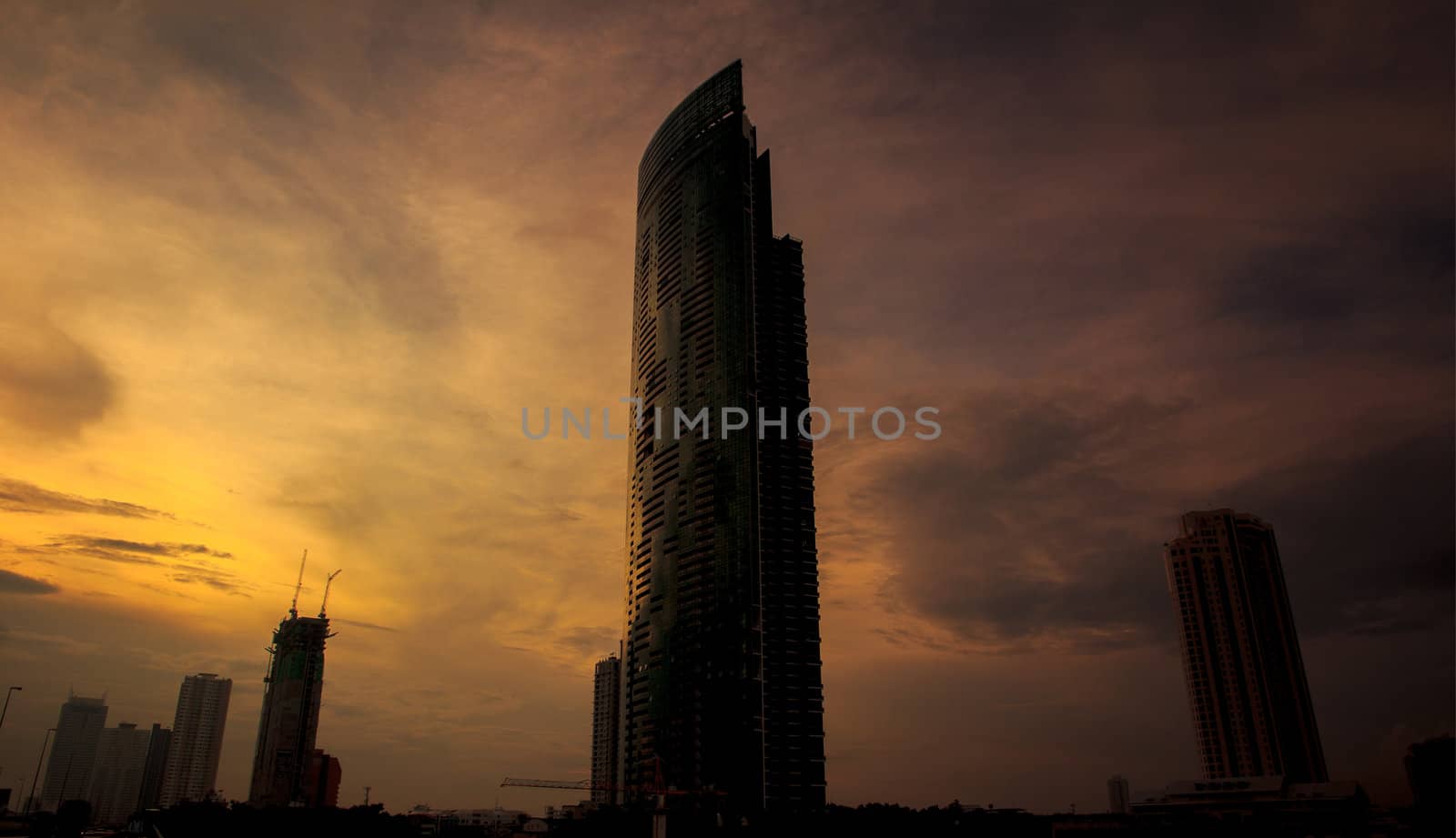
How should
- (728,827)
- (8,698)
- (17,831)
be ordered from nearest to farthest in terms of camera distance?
(17,831) → (8,698) → (728,827)

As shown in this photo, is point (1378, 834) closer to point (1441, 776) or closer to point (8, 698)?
point (1441, 776)

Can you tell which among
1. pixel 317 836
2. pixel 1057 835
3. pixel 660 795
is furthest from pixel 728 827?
pixel 317 836

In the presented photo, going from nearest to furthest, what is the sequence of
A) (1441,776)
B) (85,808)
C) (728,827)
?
(1441,776)
(85,808)
(728,827)

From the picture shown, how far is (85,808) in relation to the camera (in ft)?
334

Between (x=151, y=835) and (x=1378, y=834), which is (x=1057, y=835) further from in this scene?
(x=151, y=835)

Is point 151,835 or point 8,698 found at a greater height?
point 8,698

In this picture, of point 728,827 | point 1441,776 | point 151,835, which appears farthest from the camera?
point 728,827

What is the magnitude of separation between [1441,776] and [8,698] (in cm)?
19800

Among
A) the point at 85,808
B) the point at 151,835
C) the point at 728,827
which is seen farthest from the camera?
the point at 728,827

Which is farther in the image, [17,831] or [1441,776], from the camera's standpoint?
[17,831]

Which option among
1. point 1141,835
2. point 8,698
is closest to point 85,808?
point 8,698

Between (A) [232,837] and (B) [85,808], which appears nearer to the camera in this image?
(B) [85,808]

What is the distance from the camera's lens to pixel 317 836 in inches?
7849

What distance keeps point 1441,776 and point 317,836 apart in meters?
200
